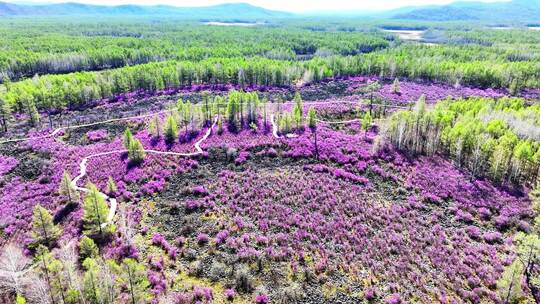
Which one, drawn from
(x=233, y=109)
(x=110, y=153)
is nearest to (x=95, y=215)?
(x=110, y=153)

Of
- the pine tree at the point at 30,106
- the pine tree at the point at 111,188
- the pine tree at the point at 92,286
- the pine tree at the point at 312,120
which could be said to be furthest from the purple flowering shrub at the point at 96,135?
the pine tree at the point at 92,286

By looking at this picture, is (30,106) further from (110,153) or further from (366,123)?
(366,123)

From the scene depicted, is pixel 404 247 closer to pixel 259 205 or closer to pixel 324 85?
pixel 259 205

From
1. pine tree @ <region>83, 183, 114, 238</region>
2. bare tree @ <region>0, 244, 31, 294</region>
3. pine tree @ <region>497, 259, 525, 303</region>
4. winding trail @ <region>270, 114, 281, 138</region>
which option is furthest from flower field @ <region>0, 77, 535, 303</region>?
bare tree @ <region>0, 244, 31, 294</region>

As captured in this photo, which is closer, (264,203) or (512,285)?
(512,285)

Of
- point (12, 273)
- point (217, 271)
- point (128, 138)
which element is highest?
point (128, 138)

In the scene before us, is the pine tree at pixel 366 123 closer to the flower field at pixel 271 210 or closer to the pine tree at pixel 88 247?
the flower field at pixel 271 210
